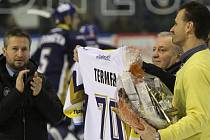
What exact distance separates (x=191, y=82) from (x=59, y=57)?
192 inches

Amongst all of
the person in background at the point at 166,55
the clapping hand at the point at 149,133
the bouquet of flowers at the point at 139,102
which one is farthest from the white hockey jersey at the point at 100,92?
the person in background at the point at 166,55

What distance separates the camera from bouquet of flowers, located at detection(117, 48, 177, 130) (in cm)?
304

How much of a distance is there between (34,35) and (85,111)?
5.05 metres

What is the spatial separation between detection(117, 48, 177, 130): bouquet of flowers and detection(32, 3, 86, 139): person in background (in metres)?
4.46

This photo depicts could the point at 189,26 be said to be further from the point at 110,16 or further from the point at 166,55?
the point at 110,16

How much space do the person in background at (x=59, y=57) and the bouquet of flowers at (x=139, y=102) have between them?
14.6ft

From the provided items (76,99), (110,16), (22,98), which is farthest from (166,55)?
(110,16)

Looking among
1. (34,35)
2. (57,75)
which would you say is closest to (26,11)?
(34,35)

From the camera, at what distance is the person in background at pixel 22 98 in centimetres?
371

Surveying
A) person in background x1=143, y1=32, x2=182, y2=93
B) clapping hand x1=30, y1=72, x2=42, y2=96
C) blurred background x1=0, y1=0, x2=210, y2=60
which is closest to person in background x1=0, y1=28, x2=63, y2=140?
clapping hand x1=30, y1=72, x2=42, y2=96

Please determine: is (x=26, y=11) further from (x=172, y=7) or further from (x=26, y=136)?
(x=26, y=136)

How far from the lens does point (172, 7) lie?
8562mm

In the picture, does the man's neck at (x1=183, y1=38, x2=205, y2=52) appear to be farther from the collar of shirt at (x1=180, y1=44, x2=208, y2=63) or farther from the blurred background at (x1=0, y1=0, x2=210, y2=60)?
the blurred background at (x1=0, y1=0, x2=210, y2=60)

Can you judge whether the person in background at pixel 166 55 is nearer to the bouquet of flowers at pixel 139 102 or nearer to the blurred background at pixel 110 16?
the bouquet of flowers at pixel 139 102
